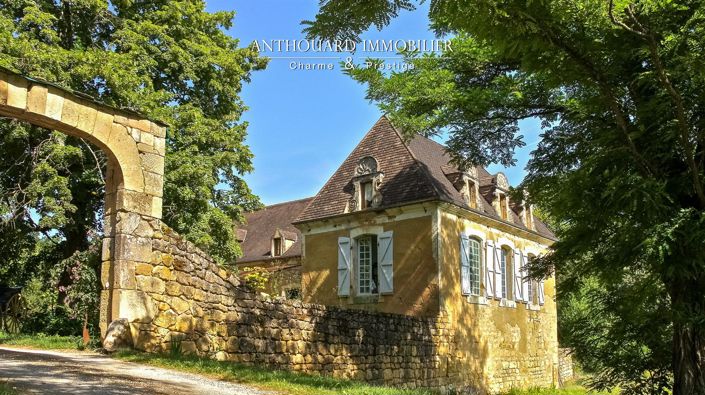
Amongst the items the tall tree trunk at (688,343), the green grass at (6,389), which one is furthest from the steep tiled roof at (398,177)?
the green grass at (6,389)

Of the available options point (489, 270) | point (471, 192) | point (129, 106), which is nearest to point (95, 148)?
point (129, 106)

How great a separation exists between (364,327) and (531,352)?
38.5 ft

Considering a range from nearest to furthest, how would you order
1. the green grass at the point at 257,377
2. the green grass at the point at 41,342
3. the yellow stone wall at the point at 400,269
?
1. the green grass at the point at 257,377
2. the green grass at the point at 41,342
3. the yellow stone wall at the point at 400,269

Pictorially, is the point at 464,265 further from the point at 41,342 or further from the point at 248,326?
the point at 41,342

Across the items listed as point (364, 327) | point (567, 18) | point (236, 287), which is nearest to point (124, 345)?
point (236, 287)

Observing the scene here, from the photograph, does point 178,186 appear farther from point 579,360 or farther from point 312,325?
point 579,360

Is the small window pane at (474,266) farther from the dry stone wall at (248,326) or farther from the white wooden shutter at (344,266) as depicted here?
the dry stone wall at (248,326)

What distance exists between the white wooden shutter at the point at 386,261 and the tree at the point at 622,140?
374 inches

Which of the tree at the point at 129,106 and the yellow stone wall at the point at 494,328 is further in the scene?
the yellow stone wall at the point at 494,328

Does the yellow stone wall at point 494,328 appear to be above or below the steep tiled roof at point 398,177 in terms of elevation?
below

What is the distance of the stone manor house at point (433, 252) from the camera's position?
18156 millimetres

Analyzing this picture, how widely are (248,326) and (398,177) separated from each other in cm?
1038

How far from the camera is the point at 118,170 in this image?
28.7 ft

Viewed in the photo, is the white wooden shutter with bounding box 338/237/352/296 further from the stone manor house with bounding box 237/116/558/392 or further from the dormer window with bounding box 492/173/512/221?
the dormer window with bounding box 492/173/512/221
